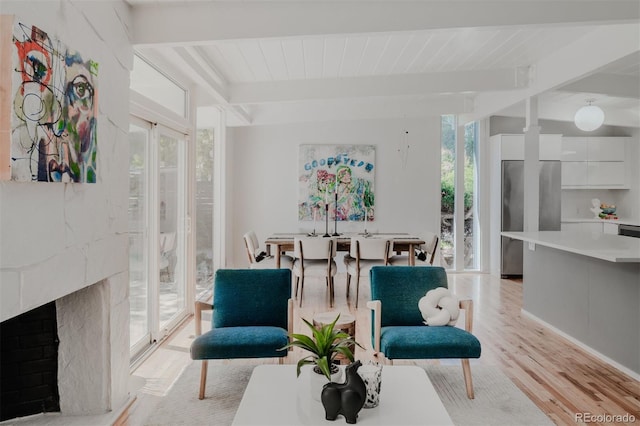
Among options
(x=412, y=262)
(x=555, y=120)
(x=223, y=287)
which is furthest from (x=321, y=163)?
(x=223, y=287)

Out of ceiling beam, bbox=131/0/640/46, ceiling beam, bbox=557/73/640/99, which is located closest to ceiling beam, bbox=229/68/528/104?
ceiling beam, bbox=557/73/640/99

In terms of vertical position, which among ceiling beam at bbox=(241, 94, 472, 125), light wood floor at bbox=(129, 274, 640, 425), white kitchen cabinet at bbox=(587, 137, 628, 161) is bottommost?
light wood floor at bbox=(129, 274, 640, 425)

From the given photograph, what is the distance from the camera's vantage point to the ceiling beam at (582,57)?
11.6 feet

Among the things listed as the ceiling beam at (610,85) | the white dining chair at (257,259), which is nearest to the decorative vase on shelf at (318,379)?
the white dining chair at (257,259)

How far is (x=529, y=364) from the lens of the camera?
3482mm

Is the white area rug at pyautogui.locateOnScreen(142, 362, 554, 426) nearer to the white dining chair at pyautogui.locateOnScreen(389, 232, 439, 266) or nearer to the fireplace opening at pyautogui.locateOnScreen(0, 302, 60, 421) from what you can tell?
the fireplace opening at pyautogui.locateOnScreen(0, 302, 60, 421)

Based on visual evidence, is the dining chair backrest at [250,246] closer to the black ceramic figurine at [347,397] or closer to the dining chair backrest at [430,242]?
the dining chair backrest at [430,242]

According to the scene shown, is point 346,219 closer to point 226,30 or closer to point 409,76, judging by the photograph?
point 409,76

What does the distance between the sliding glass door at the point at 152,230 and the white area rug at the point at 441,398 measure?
0.68 metres

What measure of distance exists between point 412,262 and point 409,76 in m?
2.15

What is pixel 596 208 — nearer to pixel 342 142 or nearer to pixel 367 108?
pixel 367 108

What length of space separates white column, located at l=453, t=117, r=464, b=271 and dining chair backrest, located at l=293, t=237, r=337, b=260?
3.03 meters

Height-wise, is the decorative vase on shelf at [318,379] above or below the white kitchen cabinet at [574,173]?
below

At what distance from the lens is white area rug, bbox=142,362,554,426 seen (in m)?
2.60
